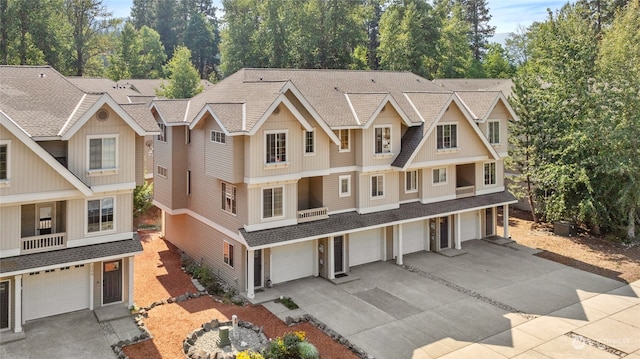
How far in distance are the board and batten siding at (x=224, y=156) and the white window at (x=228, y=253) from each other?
3.54 m

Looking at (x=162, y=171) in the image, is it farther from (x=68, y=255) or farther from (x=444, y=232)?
(x=444, y=232)

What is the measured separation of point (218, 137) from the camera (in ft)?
76.8

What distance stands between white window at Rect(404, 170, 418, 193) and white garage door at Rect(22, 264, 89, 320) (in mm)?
17679

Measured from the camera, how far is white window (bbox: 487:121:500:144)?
31359 millimetres

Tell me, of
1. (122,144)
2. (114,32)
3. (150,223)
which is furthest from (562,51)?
(114,32)

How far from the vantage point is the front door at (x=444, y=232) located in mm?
30094

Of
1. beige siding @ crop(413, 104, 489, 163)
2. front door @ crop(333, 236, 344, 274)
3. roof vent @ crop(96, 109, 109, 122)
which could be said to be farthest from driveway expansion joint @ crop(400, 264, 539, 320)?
roof vent @ crop(96, 109, 109, 122)

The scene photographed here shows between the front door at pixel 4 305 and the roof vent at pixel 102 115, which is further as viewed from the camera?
the roof vent at pixel 102 115

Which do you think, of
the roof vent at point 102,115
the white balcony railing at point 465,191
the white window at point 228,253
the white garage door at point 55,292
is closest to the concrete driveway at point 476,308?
the white window at point 228,253

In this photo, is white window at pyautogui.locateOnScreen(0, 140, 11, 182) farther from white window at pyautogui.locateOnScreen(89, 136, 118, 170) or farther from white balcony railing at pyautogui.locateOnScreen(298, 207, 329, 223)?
white balcony railing at pyautogui.locateOnScreen(298, 207, 329, 223)

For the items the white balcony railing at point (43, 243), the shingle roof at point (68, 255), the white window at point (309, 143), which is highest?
the white window at point (309, 143)

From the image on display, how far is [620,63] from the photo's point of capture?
31.2 metres

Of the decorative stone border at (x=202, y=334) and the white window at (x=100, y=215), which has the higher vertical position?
the white window at (x=100, y=215)

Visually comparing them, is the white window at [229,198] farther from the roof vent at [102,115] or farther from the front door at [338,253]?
the roof vent at [102,115]
